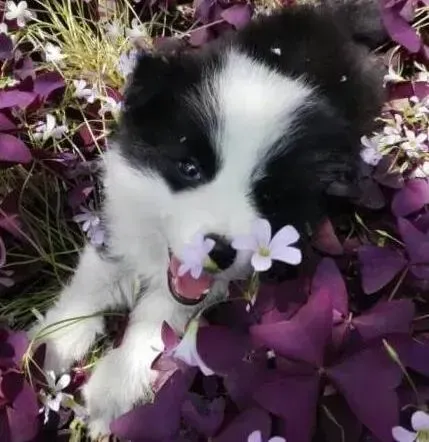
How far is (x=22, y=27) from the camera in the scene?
314 centimetres

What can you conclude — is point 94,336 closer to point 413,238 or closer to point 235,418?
point 235,418

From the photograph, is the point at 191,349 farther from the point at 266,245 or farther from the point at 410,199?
the point at 410,199

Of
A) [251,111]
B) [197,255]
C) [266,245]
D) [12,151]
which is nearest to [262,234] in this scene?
[266,245]

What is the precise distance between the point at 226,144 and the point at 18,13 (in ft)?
4.40

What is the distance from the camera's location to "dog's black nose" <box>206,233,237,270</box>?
2014 mm

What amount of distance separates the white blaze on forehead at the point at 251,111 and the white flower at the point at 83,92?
0.85 metres

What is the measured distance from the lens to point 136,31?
3.21 meters

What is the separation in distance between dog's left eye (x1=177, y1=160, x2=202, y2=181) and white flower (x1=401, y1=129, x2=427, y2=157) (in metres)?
0.91

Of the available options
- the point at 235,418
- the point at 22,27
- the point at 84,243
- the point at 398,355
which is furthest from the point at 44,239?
the point at 398,355

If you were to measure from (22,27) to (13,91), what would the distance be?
51cm

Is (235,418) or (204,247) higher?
(204,247)

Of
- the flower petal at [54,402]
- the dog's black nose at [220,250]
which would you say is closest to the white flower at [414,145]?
the dog's black nose at [220,250]

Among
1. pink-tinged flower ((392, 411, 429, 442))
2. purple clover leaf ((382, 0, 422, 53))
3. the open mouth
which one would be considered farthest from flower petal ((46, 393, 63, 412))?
purple clover leaf ((382, 0, 422, 53))

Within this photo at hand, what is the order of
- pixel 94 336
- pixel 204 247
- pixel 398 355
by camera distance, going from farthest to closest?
pixel 94 336
pixel 398 355
pixel 204 247
